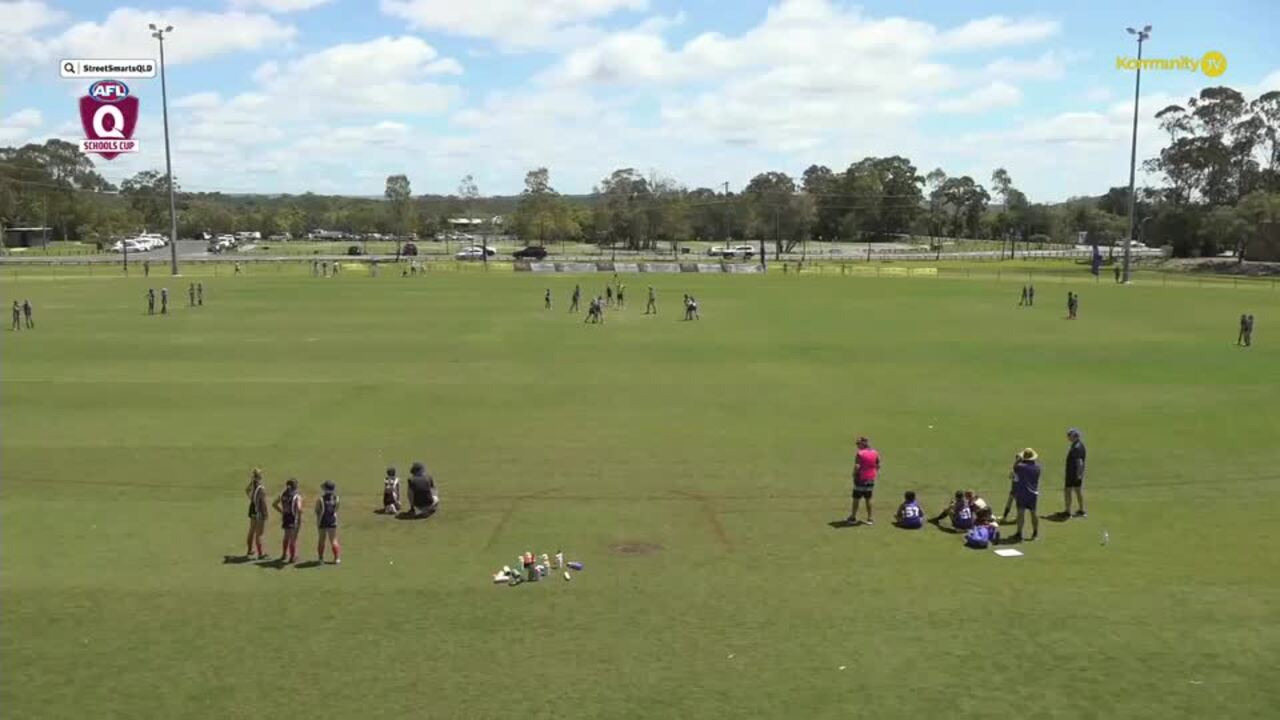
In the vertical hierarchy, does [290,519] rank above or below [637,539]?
above

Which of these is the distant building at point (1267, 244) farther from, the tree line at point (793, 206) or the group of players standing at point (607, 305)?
the group of players standing at point (607, 305)

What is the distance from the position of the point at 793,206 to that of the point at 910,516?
142 meters

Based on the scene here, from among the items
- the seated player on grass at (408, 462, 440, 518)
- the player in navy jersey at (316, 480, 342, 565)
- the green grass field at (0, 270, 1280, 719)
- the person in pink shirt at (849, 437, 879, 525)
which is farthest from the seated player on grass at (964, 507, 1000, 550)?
the player in navy jersey at (316, 480, 342, 565)

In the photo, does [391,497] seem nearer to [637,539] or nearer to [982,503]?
[637,539]

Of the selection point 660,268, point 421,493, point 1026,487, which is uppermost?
point 660,268

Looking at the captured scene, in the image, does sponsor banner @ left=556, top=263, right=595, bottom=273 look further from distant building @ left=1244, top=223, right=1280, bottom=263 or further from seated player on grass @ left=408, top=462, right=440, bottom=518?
seated player on grass @ left=408, top=462, right=440, bottom=518

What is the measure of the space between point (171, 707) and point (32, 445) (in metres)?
15.1

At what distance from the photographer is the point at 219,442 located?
73.3 feet

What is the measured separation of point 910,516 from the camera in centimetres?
1614

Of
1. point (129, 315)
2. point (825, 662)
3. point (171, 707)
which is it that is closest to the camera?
point (171, 707)

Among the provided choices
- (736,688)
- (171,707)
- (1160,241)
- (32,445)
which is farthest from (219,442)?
(1160,241)

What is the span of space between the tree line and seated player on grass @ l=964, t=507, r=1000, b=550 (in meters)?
120

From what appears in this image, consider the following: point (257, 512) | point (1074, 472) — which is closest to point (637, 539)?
point (257, 512)

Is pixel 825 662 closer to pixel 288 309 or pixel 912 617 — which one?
pixel 912 617
